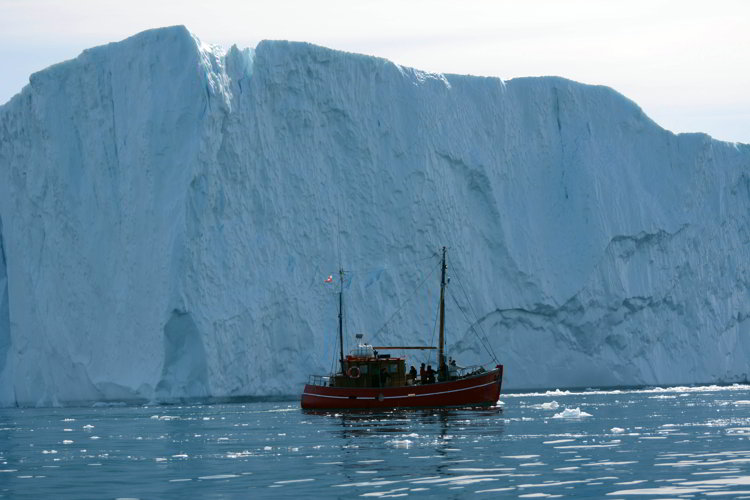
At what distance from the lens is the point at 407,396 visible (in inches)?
1117

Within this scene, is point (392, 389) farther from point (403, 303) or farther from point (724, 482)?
point (724, 482)

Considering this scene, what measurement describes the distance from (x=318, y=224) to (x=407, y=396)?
31.3 feet

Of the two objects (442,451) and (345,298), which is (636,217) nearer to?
(345,298)

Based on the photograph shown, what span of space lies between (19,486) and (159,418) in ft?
43.1

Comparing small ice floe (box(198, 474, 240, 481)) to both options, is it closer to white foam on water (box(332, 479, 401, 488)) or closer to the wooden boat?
white foam on water (box(332, 479, 401, 488))

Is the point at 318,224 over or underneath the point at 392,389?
over

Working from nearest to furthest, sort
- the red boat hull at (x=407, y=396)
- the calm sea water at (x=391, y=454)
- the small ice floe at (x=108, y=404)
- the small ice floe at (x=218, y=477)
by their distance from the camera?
the calm sea water at (x=391, y=454)
the small ice floe at (x=218, y=477)
the red boat hull at (x=407, y=396)
the small ice floe at (x=108, y=404)

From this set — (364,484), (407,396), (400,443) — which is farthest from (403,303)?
(364,484)

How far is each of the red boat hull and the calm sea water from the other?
1.20 metres

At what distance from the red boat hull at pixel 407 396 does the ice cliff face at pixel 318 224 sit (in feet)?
18.7

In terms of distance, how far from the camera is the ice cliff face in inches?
1348

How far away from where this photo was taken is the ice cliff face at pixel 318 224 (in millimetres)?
34250

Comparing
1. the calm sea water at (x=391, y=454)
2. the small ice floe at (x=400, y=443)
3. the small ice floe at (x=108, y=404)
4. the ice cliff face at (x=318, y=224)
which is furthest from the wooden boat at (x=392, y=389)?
the small ice floe at (x=400, y=443)

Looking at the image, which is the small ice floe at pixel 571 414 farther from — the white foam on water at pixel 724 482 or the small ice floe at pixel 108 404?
the small ice floe at pixel 108 404
